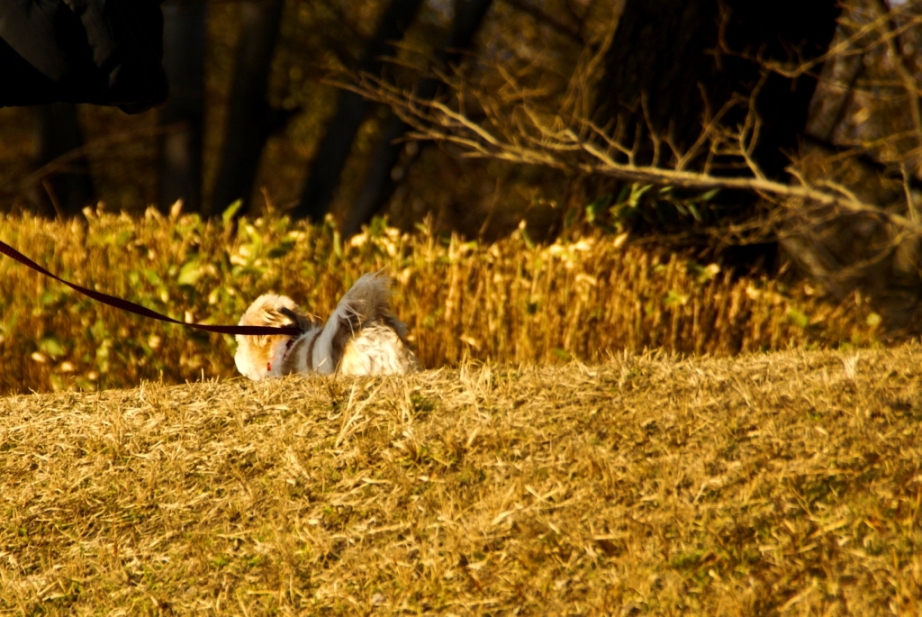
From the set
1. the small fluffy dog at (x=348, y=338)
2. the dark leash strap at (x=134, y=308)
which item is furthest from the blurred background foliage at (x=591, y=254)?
the dark leash strap at (x=134, y=308)

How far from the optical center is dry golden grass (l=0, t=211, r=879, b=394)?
664cm

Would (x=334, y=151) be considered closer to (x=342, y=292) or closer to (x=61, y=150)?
(x=61, y=150)

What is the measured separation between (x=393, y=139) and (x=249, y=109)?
7.96 feet

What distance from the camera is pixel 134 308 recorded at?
14.3 feet

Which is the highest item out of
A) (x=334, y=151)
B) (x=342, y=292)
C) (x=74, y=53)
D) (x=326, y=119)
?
(x=74, y=53)

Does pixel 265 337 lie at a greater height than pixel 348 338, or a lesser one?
lesser

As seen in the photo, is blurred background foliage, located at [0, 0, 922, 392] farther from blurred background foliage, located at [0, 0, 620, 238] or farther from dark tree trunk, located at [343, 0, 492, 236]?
blurred background foliage, located at [0, 0, 620, 238]

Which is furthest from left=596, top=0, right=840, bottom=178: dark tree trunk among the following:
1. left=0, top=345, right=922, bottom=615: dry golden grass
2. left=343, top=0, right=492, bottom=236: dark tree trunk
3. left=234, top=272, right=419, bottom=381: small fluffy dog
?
left=343, top=0, right=492, bottom=236: dark tree trunk

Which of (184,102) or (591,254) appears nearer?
(591,254)

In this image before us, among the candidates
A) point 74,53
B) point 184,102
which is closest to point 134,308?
point 74,53

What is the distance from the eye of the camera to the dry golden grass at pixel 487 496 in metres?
3.43

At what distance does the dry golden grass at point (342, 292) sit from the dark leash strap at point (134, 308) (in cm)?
158

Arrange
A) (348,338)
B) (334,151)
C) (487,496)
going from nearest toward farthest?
(487,496) < (348,338) < (334,151)

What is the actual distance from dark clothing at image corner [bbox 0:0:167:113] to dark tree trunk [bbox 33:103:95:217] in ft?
36.9
